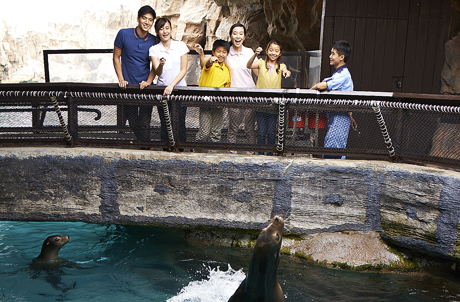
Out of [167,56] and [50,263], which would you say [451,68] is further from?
[50,263]

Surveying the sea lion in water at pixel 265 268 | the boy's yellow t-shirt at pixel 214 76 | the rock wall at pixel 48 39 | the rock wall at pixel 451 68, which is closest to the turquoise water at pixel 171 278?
the sea lion in water at pixel 265 268

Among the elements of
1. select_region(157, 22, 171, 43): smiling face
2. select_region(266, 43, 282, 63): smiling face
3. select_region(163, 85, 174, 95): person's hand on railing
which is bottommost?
select_region(163, 85, 174, 95): person's hand on railing

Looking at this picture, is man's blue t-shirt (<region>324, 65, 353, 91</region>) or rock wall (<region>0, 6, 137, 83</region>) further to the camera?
rock wall (<region>0, 6, 137, 83</region>)

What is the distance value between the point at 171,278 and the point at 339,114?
2.40 m

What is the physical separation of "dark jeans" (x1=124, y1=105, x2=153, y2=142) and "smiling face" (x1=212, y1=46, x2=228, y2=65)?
3.78ft

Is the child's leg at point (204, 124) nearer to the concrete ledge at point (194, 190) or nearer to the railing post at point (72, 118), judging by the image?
the concrete ledge at point (194, 190)

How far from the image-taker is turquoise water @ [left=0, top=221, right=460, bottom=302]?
3.82 m

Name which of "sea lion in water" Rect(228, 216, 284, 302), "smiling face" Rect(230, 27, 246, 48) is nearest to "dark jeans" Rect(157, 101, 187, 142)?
"smiling face" Rect(230, 27, 246, 48)

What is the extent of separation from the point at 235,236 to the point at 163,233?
1.01 metres

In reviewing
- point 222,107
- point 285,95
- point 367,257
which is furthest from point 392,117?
point 222,107

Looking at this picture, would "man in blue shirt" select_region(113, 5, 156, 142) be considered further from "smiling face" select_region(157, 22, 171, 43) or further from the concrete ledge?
the concrete ledge

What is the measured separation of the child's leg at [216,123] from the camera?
4441mm

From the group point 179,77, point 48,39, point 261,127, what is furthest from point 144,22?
point 48,39

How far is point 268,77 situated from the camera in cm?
512
